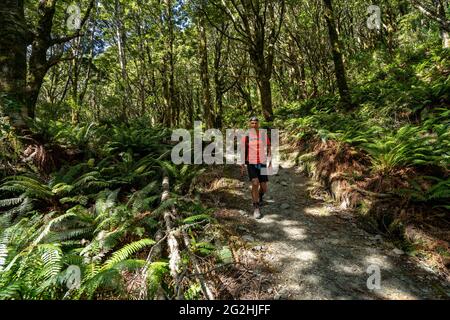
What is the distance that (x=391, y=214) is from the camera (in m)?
5.12

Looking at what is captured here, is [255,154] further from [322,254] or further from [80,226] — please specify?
[80,226]

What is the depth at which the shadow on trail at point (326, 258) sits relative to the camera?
3.71 m

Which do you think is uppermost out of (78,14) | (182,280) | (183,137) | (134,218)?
(78,14)

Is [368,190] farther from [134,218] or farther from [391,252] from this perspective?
[134,218]

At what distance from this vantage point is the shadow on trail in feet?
12.2

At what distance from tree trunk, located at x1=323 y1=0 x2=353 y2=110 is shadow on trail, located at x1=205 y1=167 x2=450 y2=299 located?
5.79 metres

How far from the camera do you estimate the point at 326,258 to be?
14.4ft

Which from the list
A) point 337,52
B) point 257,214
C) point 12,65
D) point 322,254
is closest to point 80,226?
point 257,214

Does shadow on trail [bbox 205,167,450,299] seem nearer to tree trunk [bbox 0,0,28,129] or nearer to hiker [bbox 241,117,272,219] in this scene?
hiker [bbox 241,117,272,219]

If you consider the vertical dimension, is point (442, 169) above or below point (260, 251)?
above

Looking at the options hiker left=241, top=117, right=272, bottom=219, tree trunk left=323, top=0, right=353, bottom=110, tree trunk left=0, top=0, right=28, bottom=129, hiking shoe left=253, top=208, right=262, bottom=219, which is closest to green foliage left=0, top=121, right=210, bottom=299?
tree trunk left=0, top=0, right=28, bottom=129

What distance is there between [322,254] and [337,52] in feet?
25.8
